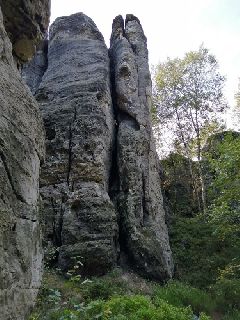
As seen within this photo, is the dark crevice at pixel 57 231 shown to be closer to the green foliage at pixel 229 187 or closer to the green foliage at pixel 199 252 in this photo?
the green foliage at pixel 199 252

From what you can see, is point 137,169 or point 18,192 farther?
point 137,169

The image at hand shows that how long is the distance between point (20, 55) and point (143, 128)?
13.1 metres

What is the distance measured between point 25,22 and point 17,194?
3.73m

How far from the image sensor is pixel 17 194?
470 cm

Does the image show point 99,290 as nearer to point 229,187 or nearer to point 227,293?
point 227,293

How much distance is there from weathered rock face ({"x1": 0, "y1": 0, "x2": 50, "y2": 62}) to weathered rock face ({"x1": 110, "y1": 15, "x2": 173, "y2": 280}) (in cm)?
1091

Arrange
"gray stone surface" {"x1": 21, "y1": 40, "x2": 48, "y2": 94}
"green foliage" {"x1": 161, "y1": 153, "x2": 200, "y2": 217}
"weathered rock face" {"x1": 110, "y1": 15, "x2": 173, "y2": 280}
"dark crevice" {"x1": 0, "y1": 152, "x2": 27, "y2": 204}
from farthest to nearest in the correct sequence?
1. "green foliage" {"x1": 161, "y1": 153, "x2": 200, "y2": 217}
2. "gray stone surface" {"x1": 21, "y1": 40, "x2": 48, "y2": 94}
3. "weathered rock face" {"x1": 110, "y1": 15, "x2": 173, "y2": 280}
4. "dark crevice" {"x1": 0, "y1": 152, "x2": 27, "y2": 204}

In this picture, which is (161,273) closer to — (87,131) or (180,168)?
(87,131)

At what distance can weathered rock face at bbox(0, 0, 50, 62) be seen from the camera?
6.76 m

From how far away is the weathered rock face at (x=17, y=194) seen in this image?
4.19 metres

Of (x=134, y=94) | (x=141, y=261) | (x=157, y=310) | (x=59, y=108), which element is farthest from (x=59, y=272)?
(x=134, y=94)

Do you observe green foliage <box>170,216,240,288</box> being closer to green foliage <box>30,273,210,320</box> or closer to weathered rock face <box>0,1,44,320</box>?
green foliage <box>30,273,210,320</box>

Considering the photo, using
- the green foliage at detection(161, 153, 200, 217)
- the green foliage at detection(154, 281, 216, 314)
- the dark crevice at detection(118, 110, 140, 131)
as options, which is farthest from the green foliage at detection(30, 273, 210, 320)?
the green foliage at detection(161, 153, 200, 217)

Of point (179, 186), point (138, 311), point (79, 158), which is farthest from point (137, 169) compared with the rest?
point (179, 186)
